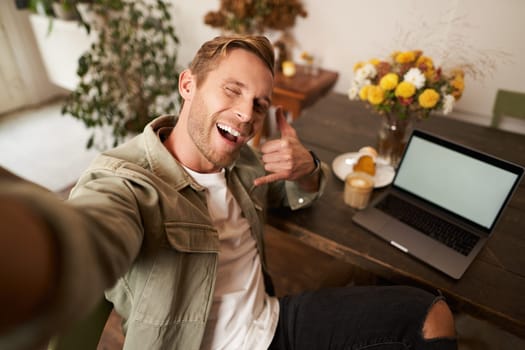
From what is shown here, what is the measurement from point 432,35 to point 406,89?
39.4 inches

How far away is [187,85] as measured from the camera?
968 mm

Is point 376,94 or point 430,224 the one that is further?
point 376,94

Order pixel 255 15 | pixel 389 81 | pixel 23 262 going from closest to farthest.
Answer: pixel 23 262 < pixel 389 81 < pixel 255 15

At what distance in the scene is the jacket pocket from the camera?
748 millimetres

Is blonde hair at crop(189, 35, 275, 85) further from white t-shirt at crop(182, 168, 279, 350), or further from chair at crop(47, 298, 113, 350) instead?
chair at crop(47, 298, 113, 350)

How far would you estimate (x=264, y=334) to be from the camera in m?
0.97

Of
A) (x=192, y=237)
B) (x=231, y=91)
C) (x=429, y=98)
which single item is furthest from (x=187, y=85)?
(x=429, y=98)

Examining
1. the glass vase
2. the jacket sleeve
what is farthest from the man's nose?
the glass vase

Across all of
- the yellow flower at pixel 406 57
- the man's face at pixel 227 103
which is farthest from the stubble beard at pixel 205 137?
the yellow flower at pixel 406 57

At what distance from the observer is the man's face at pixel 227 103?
89 centimetres

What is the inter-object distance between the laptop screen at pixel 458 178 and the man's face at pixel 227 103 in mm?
566

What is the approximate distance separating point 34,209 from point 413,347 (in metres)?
0.96

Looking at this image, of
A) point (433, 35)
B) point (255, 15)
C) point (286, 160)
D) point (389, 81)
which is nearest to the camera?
point (286, 160)

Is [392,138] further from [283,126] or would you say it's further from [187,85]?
[187,85]
